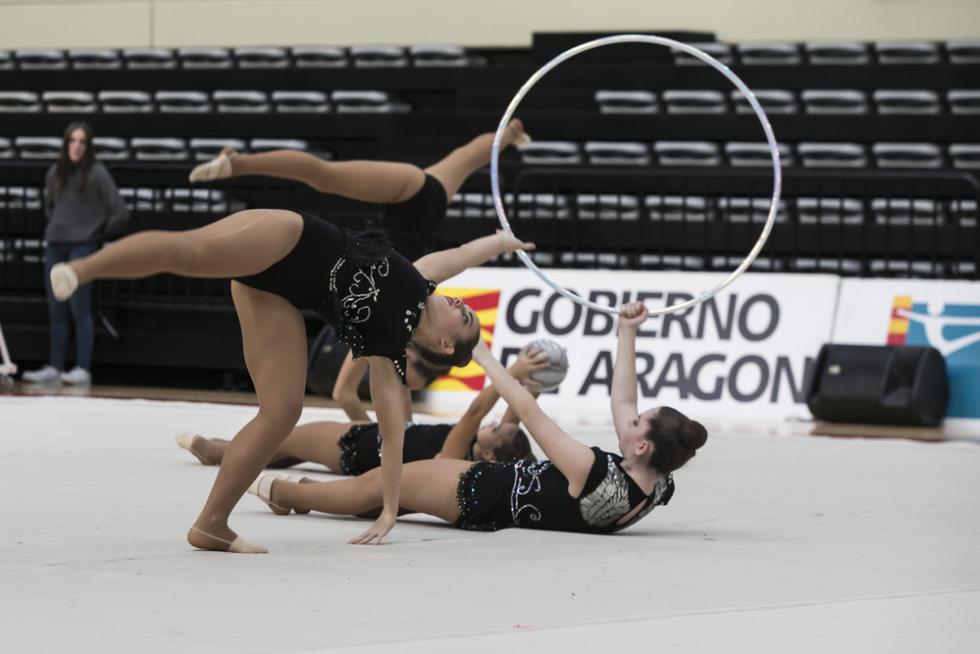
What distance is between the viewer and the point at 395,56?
1359 centimetres

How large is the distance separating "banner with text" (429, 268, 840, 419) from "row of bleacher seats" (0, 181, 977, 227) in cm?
101

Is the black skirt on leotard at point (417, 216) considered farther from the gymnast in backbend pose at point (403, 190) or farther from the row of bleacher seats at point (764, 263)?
the row of bleacher seats at point (764, 263)

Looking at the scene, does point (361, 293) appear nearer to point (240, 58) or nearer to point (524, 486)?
point (524, 486)

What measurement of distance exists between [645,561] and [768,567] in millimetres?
327

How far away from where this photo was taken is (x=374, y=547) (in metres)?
4.24

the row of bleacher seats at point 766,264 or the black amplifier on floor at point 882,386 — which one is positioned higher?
the row of bleacher seats at point 766,264

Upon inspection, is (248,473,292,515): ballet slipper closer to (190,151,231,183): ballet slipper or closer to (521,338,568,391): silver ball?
(521,338,568,391): silver ball

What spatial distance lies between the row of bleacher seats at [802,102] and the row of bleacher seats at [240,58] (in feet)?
6.47

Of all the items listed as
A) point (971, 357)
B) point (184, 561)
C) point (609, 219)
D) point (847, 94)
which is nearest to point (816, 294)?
point (971, 357)

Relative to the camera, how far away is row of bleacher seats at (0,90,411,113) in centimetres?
1297

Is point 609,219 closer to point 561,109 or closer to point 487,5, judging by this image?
point 561,109

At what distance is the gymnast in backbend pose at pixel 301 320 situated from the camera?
400 centimetres

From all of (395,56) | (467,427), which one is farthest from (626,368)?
(395,56)

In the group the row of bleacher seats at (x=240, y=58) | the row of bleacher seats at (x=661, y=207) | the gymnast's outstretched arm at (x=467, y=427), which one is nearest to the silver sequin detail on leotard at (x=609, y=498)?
the gymnast's outstretched arm at (x=467, y=427)
